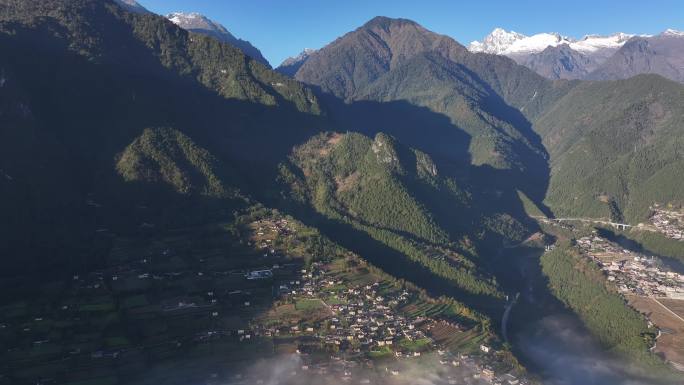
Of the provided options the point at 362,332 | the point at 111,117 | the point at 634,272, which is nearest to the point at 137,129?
the point at 111,117

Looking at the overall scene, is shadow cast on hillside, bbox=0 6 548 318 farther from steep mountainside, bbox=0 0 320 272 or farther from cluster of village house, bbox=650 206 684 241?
cluster of village house, bbox=650 206 684 241

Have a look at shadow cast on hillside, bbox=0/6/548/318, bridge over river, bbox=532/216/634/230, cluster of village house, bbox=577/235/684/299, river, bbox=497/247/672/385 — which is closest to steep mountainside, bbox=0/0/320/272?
shadow cast on hillside, bbox=0/6/548/318

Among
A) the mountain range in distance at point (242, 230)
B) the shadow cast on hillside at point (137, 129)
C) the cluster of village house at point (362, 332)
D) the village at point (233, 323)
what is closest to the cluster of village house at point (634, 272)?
the mountain range in distance at point (242, 230)

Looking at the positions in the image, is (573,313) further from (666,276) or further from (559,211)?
(559,211)

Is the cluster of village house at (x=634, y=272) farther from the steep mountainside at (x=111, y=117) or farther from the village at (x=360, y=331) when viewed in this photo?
the steep mountainside at (x=111, y=117)

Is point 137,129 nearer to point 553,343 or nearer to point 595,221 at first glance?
point 553,343

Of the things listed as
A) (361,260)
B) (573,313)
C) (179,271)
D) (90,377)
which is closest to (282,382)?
(90,377)
